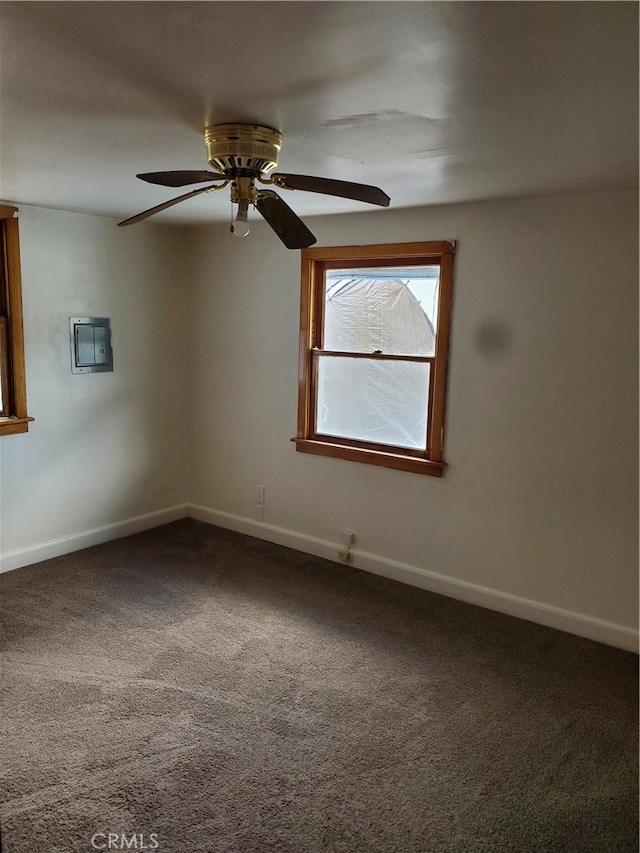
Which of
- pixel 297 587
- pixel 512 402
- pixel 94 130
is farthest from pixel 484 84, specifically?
pixel 297 587

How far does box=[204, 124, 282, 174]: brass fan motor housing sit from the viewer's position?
2.00m

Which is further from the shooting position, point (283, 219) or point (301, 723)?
point (301, 723)

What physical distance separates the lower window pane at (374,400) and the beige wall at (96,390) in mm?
1300

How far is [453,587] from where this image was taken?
3588 millimetres

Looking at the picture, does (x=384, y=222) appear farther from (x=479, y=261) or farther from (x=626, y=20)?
(x=626, y=20)

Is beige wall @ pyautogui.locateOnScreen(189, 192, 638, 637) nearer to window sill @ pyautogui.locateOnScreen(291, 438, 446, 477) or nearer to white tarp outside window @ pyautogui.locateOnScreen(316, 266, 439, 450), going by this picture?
window sill @ pyautogui.locateOnScreen(291, 438, 446, 477)

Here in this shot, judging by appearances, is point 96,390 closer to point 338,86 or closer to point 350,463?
point 350,463

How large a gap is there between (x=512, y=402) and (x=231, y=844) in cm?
236

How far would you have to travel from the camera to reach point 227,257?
14.3ft

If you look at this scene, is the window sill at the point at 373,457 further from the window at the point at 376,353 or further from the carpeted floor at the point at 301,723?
the carpeted floor at the point at 301,723

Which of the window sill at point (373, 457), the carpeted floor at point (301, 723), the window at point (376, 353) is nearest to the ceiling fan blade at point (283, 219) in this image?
the window at point (376, 353)

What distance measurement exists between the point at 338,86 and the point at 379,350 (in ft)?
7.26

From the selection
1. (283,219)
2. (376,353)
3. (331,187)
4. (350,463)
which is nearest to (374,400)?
(376,353)

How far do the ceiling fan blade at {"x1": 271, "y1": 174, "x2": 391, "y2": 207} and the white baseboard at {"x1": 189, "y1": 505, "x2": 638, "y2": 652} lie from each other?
7.63ft
